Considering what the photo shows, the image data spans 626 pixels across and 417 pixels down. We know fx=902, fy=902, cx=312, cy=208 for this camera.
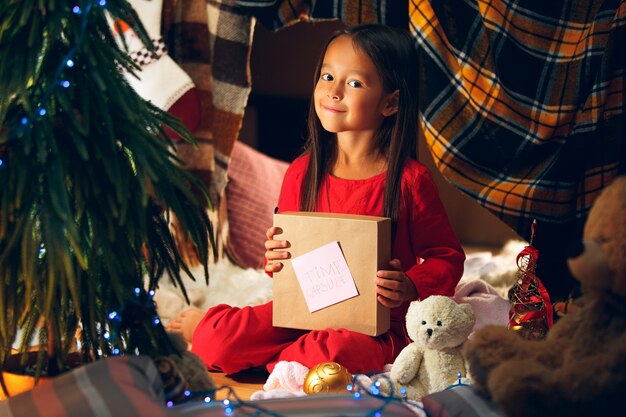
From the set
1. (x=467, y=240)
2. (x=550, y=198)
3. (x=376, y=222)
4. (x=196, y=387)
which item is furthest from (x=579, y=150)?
(x=467, y=240)

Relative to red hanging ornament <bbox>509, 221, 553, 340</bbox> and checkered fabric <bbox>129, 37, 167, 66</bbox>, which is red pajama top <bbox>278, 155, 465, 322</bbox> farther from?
checkered fabric <bbox>129, 37, 167, 66</bbox>

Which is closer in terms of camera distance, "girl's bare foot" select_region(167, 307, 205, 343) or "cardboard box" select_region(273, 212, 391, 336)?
"cardboard box" select_region(273, 212, 391, 336)

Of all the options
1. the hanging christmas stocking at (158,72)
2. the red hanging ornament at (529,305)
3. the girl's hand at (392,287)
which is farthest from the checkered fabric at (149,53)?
the red hanging ornament at (529,305)

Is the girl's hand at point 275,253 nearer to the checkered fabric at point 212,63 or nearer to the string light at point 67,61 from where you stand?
the string light at point 67,61

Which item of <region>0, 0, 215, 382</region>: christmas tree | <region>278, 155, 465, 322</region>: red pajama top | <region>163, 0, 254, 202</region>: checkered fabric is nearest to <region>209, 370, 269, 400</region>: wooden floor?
<region>278, 155, 465, 322</region>: red pajama top

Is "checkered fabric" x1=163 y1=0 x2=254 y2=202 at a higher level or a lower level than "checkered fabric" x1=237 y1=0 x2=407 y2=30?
lower

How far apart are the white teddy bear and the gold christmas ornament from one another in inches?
4.2

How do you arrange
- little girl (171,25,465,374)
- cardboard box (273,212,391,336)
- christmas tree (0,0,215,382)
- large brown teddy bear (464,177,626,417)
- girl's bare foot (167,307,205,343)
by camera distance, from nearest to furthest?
large brown teddy bear (464,177,626,417)
christmas tree (0,0,215,382)
cardboard box (273,212,391,336)
little girl (171,25,465,374)
girl's bare foot (167,307,205,343)

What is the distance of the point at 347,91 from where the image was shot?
5.98 ft

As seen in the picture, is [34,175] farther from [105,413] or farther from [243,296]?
[243,296]

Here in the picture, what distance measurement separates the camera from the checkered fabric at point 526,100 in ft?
6.26

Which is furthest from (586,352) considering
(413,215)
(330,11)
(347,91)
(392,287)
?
(330,11)

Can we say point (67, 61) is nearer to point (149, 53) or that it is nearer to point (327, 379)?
point (327, 379)

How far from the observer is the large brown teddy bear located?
1.06 m
